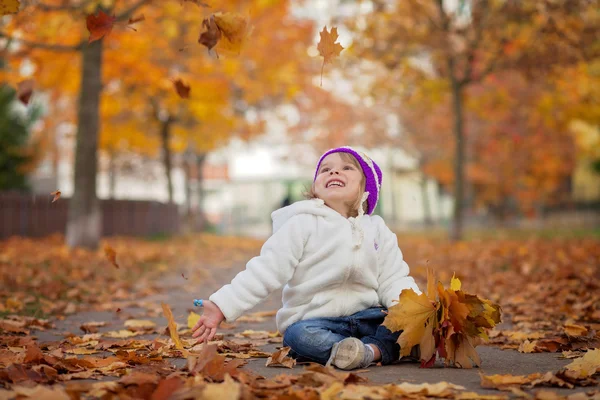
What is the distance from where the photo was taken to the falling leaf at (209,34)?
3885mm

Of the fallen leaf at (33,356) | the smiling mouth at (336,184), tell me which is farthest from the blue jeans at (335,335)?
the fallen leaf at (33,356)

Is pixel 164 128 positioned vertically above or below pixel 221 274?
above

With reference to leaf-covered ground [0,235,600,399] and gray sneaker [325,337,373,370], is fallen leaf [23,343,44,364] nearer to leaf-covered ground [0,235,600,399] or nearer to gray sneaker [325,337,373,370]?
leaf-covered ground [0,235,600,399]

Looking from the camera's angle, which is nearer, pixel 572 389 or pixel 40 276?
pixel 572 389

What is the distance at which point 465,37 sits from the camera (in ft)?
47.8

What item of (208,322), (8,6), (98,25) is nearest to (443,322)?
(208,322)

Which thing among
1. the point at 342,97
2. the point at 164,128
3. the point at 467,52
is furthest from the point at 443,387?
the point at 342,97

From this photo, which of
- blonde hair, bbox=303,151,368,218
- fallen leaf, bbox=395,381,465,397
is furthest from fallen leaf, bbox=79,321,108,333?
fallen leaf, bbox=395,381,465,397

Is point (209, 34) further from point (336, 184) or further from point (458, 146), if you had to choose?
point (458, 146)

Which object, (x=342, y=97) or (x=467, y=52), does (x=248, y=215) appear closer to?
(x=342, y=97)

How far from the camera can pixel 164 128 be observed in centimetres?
2252

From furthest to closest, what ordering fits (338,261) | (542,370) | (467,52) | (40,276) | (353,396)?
1. (467,52)
2. (40,276)
3. (338,261)
4. (542,370)
5. (353,396)

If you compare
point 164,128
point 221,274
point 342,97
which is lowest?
point 221,274

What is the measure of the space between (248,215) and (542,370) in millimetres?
46356
